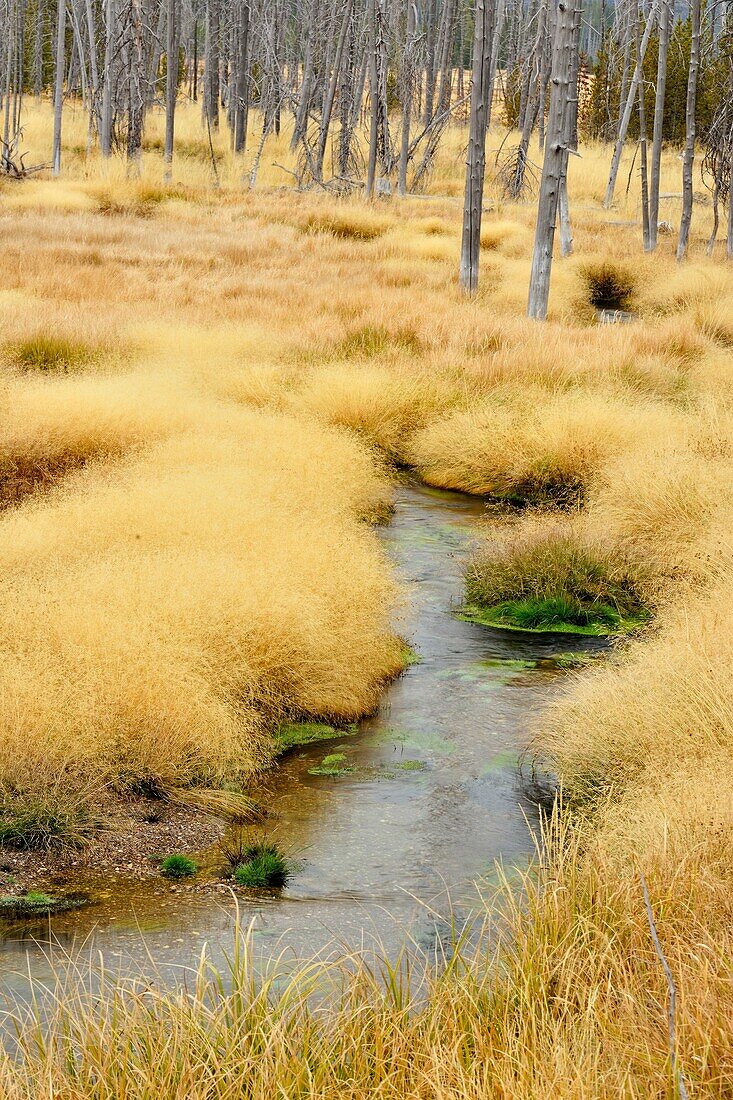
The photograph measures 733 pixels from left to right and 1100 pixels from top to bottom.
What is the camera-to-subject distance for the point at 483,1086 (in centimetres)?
228

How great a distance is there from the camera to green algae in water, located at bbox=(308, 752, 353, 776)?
15.6 feet

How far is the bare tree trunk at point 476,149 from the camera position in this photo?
1420cm

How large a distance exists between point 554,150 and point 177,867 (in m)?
11.0

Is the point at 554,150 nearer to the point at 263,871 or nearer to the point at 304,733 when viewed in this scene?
the point at 304,733

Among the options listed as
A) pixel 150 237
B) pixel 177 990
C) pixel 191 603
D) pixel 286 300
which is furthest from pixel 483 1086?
pixel 150 237

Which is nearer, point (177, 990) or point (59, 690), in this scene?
point (177, 990)

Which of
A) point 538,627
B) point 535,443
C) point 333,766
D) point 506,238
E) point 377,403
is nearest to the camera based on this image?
point 333,766

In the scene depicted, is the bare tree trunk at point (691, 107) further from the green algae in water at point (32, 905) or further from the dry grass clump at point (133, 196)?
the green algae in water at point (32, 905)

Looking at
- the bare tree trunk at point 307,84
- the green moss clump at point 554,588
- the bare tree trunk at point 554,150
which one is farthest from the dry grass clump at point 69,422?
the bare tree trunk at point 307,84

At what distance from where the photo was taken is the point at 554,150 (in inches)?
502

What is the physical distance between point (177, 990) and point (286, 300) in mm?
11872

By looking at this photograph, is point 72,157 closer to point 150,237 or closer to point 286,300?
point 150,237

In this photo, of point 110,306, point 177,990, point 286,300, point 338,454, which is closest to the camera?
point 177,990

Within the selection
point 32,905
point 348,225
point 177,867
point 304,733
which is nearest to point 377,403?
point 304,733
